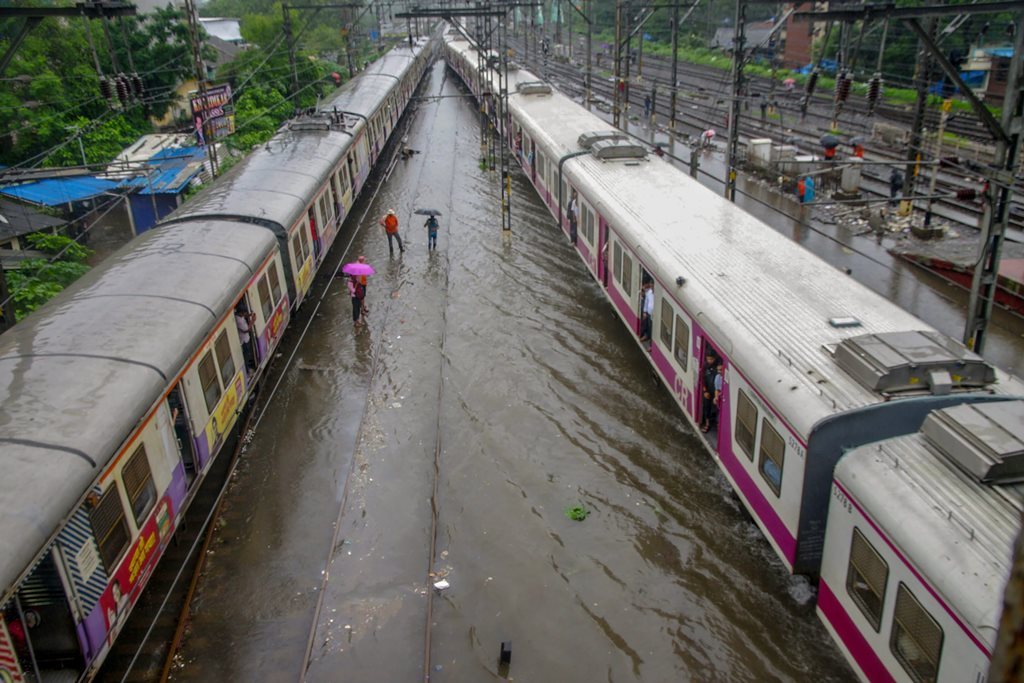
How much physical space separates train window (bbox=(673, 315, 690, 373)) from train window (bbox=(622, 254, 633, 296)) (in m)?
2.65

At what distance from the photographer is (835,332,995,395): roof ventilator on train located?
750 centimetres

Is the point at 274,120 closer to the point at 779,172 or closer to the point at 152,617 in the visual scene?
the point at 779,172

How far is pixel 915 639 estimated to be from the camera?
6.16 m

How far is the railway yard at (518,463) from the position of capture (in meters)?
6.83

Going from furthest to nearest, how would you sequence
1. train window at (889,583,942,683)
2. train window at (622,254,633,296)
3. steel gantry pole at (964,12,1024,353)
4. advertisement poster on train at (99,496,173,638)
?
1. train window at (622,254,633,296)
2. steel gantry pole at (964,12,1024,353)
3. advertisement poster on train at (99,496,173,638)
4. train window at (889,583,942,683)

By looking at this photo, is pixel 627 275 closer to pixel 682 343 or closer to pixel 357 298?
pixel 682 343

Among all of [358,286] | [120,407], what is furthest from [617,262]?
[120,407]

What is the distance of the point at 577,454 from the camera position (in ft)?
40.3

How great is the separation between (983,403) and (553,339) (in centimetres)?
998

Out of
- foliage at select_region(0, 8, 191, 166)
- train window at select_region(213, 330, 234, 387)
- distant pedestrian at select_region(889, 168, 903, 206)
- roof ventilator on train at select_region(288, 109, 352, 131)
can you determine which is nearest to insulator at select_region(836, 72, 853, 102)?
distant pedestrian at select_region(889, 168, 903, 206)

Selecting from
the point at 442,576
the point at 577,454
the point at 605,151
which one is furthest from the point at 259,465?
the point at 605,151

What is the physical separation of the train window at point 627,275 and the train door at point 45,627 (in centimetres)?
1008

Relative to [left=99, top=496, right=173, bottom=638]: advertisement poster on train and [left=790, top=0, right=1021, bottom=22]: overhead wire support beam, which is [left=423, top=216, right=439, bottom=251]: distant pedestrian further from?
[left=99, top=496, right=173, bottom=638]: advertisement poster on train

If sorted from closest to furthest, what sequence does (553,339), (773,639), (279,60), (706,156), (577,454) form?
(773,639), (577,454), (553,339), (706,156), (279,60)
